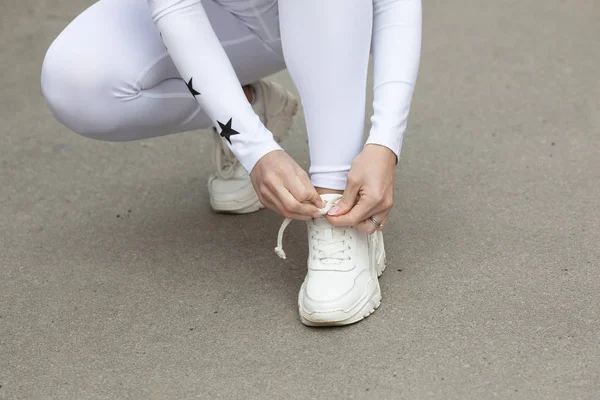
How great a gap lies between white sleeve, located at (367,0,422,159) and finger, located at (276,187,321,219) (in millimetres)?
114

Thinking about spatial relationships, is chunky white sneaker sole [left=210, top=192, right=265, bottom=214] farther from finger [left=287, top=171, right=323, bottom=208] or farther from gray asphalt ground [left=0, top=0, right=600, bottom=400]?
finger [left=287, top=171, right=323, bottom=208]

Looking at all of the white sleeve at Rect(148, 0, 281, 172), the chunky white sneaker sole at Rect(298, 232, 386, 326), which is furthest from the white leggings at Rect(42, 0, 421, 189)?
the chunky white sneaker sole at Rect(298, 232, 386, 326)

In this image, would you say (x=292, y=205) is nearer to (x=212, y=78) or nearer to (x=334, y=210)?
(x=334, y=210)

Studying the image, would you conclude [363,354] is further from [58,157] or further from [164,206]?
[58,157]

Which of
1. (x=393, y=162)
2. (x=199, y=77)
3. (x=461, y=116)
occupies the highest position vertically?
(x=199, y=77)

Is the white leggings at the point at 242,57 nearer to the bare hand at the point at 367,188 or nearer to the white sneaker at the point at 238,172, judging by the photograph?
the bare hand at the point at 367,188

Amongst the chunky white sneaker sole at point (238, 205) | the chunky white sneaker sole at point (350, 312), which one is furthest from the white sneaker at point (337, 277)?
the chunky white sneaker sole at point (238, 205)

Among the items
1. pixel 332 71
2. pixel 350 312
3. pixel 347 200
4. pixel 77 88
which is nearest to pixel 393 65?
pixel 332 71

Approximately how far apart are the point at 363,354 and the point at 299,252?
28 centimetres

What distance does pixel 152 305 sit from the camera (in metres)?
1.20

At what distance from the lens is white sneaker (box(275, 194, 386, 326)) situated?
110 centimetres

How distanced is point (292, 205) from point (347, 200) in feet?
0.23

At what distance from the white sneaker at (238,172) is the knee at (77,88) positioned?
0.70 feet

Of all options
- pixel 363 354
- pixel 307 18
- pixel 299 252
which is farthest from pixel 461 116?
pixel 363 354
